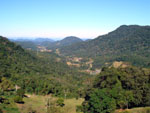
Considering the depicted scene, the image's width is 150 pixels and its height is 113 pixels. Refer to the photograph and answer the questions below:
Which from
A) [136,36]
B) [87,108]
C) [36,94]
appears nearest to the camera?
[87,108]

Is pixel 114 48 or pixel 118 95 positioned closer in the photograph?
pixel 118 95

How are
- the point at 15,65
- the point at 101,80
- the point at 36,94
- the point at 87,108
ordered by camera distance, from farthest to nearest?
the point at 15,65
the point at 36,94
the point at 101,80
the point at 87,108

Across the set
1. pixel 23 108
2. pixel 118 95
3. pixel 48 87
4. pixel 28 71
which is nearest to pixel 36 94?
pixel 48 87

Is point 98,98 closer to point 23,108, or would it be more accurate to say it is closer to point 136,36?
point 23,108

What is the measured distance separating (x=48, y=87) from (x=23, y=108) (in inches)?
638

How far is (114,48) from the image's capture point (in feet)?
607

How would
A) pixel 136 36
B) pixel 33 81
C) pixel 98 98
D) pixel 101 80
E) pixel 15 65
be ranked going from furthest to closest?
pixel 136 36 → pixel 15 65 → pixel 33 81 → pixel 101 80 → pixel 98 98

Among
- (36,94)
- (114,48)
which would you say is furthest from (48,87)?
(114,48)

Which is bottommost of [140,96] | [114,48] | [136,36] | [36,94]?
[36,94]

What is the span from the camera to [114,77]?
37.6 metres

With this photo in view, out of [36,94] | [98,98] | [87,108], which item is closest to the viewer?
[98,98]

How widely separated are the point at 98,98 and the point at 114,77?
8.20 metres

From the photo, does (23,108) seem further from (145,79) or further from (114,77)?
(145,79)

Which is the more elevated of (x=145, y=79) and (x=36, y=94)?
(x=145, y=79)
